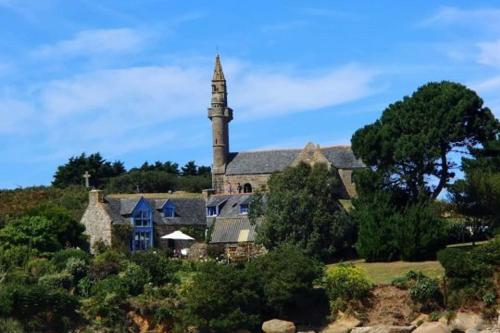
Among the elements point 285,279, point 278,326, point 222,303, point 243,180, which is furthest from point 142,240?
point 243,180

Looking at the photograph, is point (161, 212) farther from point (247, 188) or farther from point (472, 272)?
point (472, 272)

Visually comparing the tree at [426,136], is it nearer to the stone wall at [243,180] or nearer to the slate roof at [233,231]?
the slate roof at [233,231]

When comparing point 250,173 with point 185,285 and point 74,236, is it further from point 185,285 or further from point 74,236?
point 185,285

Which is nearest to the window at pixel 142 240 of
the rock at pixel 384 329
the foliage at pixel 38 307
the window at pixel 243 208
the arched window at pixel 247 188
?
the window at pixel 243 208

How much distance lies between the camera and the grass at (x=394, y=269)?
48.8 metres

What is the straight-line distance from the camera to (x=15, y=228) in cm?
5766

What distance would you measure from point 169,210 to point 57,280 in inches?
768

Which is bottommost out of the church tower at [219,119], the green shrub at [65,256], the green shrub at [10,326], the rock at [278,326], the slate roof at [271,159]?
the rock at [278,326]

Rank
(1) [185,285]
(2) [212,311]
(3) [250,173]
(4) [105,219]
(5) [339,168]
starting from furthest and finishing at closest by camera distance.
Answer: (3) [250,173], (5) [339,168], (4) [105,219], (1) [185,285], (2) [212,311]

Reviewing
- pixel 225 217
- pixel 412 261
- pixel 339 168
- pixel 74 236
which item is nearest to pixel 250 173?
pixel 339 168

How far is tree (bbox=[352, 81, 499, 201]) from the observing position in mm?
57750

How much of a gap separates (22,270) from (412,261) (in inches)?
743

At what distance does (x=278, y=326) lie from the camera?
45.1 m

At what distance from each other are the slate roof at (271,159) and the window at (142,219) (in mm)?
19667
